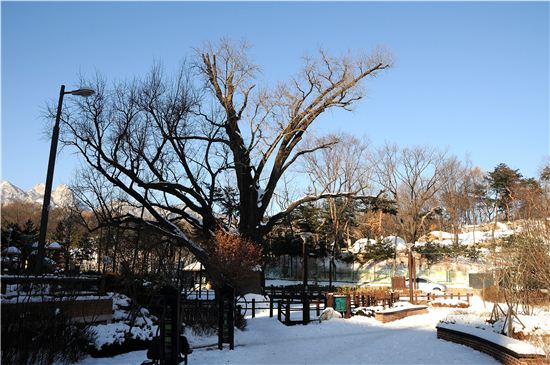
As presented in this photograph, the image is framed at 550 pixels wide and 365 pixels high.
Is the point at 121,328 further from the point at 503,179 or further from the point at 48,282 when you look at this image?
the point at 503,179

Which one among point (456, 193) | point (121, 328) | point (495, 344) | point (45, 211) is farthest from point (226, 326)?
point (456, 193)

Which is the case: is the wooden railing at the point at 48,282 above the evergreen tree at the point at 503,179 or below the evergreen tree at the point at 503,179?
below

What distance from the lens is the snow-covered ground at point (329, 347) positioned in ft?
41.8

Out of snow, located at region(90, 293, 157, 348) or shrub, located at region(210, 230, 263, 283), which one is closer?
snow, located at region(90, 293, 157, 348)

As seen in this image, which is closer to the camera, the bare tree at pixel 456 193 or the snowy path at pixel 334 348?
the snowy path at pixel 334 348

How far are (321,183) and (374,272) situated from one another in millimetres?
11933

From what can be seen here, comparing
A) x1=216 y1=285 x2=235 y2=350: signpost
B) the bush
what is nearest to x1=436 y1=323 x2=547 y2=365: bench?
x1=216 y1=285 x2=235 y2=350: signpost

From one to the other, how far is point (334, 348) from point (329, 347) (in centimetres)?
27

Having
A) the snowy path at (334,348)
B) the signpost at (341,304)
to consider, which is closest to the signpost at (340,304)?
the signpost at (341,304)

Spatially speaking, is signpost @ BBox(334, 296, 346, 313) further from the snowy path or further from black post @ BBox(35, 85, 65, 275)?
black post @ BBox(35, 85, 65, 275)

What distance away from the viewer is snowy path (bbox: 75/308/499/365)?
1273 cm

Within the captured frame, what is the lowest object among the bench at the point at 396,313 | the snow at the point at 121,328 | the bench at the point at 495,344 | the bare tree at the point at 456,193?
the bench at the point at 396,313

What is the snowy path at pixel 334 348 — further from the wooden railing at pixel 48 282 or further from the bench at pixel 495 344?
the wooden railing at pixel 48 282

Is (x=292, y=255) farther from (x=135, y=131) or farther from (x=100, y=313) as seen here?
(x=100, y=313)
